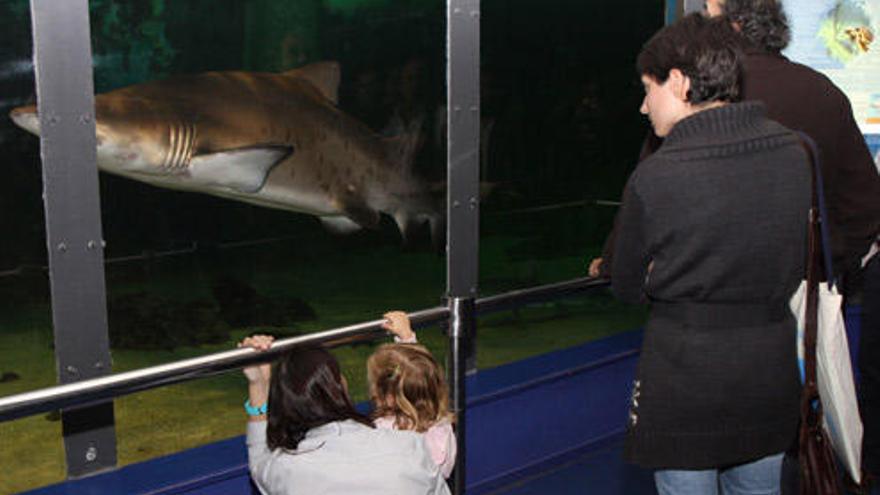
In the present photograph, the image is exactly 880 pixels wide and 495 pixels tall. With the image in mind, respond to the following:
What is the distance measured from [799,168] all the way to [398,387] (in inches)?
32.0

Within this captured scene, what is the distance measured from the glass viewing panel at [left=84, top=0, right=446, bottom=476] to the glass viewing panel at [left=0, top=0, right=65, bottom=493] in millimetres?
473

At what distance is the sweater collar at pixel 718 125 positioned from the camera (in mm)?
1446

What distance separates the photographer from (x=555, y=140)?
23.0 ft

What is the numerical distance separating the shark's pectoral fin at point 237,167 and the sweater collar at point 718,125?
2.78 m

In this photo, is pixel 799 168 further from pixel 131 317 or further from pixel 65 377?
pixel 131 317

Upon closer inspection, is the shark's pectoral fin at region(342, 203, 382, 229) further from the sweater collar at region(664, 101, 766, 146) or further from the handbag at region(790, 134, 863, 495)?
the sweater collar at region(664, 101, 766, 146)

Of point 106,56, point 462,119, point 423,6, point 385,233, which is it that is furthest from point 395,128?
point 385,233

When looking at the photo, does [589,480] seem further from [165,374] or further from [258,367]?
[165,374]

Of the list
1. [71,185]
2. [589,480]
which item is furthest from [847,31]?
[71,185]

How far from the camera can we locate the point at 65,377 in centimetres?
215

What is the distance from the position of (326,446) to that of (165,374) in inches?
→ 13.0

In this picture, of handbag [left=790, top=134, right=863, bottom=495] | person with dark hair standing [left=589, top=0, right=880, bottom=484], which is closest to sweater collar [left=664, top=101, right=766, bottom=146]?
handbag [left=790, top=134, right=863, bottom=495]

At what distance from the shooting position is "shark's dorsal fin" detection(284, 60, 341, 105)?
4.56 meters

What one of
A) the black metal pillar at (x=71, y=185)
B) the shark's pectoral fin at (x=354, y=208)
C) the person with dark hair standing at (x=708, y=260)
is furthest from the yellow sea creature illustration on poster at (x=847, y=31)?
the black metal pillar at (x=71, y=185)
